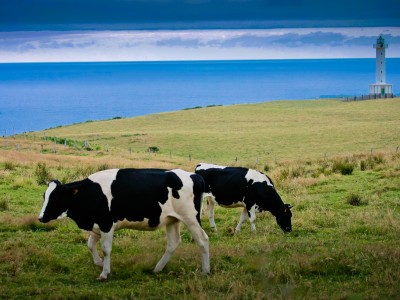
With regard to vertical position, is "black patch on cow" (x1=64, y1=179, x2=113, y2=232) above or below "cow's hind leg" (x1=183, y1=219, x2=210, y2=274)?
above

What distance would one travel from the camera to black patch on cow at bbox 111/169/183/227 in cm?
1102

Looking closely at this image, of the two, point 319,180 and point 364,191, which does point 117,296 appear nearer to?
point 364,191

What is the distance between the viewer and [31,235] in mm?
14531

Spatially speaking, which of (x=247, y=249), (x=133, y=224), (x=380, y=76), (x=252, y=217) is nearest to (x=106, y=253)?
(x=133, y=224)

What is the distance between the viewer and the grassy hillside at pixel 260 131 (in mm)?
55812

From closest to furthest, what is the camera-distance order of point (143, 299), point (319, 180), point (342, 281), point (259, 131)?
1. point (143, 299)
2. point (342, 281)
3. point (319, 180)
4. point (259, 131)

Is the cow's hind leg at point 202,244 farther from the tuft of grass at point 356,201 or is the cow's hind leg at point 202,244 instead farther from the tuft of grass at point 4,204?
the tuft of grass at point 356,201

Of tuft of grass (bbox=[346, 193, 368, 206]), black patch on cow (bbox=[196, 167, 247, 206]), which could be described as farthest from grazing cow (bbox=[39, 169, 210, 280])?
tuft of grass (bbox=[346, 193, 368, 206])

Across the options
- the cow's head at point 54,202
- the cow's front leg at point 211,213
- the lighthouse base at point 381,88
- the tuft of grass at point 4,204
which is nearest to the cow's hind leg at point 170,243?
the cow's head at point 54,202

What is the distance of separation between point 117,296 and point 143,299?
44 centimetres

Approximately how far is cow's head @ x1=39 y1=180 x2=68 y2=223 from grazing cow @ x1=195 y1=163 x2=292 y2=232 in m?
5.40

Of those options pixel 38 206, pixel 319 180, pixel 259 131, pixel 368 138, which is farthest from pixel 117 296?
pixel 259 131

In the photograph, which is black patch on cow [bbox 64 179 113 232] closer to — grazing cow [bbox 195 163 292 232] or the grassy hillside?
grazing cow [bbox 195 163 292 232]

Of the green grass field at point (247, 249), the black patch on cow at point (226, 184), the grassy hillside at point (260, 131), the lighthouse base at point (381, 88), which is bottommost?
the green grass field at point (247, 249)
